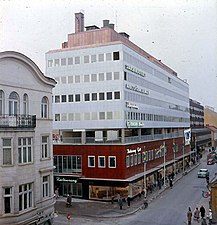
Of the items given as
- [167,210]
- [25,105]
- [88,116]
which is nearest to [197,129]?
[88,116]

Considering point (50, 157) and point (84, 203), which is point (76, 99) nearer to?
point (84, 203)

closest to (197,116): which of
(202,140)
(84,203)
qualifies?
(202,140)

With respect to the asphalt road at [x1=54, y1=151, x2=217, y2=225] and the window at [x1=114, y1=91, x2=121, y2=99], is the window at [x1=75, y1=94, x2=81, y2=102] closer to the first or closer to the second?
the window at [x1=114, y1=91, x2=121, y2=99]

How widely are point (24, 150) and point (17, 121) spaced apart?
6.60ft

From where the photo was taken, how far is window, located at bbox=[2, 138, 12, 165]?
22.7 meters

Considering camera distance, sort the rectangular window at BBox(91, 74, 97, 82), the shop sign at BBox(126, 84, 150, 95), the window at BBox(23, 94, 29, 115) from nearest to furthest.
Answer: the window at BBox(23, 94, 29, 115), the rectangular window at BBox(91, 74, 97, 82), the shop sign at BBox(126, 84, 150, 95)

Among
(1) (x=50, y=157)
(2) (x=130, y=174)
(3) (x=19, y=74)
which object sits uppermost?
(3) (x=19, y=74)

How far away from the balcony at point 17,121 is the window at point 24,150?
3.16 ft

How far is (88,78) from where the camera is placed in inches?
1735

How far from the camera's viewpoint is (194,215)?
3228 centimetres

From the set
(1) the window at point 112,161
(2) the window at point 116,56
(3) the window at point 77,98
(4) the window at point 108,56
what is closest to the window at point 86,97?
(3) the window at point 77,98

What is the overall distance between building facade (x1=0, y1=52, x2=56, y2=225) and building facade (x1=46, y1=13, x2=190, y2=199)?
48.6 feet

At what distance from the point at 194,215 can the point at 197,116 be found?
9138 cm

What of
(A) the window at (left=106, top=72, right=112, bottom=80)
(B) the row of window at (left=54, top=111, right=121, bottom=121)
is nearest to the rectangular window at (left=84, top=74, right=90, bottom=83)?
(A) the window at (left=106, top=72, right=112, bottom=80)
